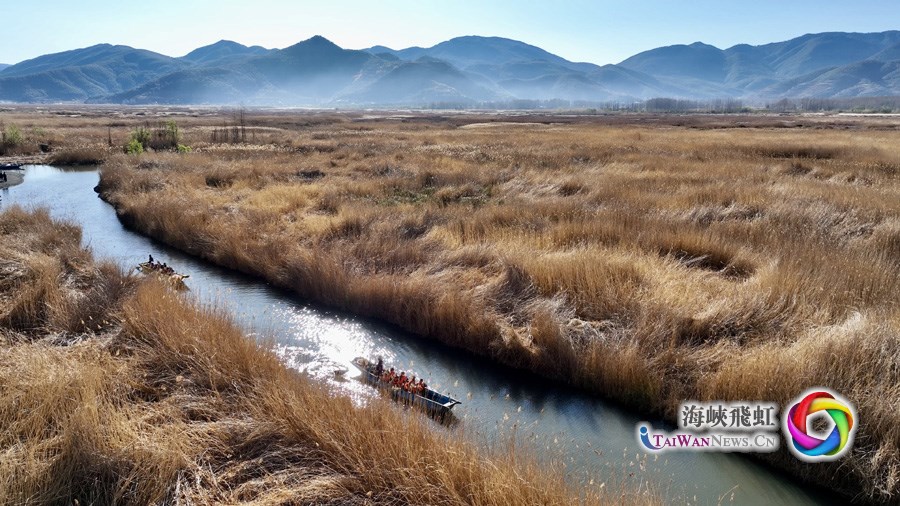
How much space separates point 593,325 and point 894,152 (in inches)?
1331

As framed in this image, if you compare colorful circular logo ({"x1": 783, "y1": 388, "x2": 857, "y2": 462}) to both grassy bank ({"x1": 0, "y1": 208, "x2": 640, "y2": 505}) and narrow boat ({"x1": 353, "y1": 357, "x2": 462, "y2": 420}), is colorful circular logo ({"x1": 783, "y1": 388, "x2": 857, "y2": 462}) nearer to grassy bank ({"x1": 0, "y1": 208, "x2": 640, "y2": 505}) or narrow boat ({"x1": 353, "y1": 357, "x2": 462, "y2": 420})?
grassy bank ({"x1": 0, "y1": 208, "x2": 640, "y2": 505})

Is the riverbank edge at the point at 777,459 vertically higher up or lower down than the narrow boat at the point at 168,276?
lower down

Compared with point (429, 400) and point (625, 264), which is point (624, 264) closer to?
point (625, 264)

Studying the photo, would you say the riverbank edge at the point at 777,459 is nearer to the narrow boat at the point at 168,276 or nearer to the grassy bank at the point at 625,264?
the grassy bank at the point at 625,264

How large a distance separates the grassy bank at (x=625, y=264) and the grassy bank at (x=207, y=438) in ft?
13.1

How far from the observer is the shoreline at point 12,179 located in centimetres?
3177

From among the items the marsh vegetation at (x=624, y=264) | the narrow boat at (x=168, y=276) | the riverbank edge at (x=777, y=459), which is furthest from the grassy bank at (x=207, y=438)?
the narrow boat at (x=168, y=276)

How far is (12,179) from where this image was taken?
33781mm

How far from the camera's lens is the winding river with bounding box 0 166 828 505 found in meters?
7.27

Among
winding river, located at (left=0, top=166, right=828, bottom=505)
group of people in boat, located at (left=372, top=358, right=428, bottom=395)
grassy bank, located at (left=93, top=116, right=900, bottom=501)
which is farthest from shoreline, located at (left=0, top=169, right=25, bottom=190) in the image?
group of people in boat, located at (left=372, top=358, right=428, bottom=395)

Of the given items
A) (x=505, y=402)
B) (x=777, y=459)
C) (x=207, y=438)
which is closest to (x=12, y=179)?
(x=207, y=438)

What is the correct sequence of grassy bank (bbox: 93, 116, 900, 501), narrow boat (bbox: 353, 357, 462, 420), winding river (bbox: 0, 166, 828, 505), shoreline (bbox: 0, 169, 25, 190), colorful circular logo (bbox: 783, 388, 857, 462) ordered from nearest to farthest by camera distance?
1. colorful circular logo (bbox: 783, 388, 857, 462)
2. winding river (bbox: 0, 166, 828, 505)
3. grassy bank (bbox: 93, 116, 900, 501)
4. narrow boat (bbox: 353, 357, 462, 420)
5. shoreline (bbox: 0, 169, 25, 190)

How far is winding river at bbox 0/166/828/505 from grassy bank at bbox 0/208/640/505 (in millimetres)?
1163

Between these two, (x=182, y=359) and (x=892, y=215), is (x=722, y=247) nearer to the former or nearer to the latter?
(x=892, y=215)
